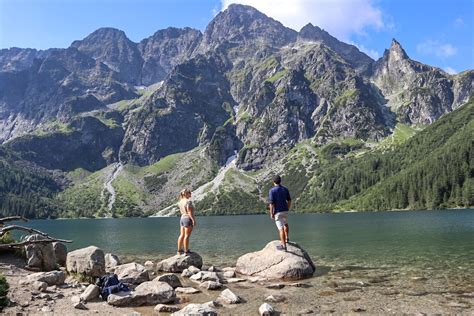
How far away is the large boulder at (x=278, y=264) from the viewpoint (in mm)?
25828

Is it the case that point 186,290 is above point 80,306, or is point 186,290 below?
below

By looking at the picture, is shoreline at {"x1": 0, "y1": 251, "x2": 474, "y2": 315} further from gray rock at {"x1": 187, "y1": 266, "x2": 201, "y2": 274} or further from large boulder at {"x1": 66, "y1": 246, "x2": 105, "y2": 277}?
large boulder at {"x1": 66, "y1": 246, "x2": 105, "y2": 277}

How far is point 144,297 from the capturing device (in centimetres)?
1956

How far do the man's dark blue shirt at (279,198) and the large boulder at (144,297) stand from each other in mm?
9385

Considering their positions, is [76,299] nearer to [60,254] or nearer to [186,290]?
[186,290]

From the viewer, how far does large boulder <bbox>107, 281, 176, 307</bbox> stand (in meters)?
19.2

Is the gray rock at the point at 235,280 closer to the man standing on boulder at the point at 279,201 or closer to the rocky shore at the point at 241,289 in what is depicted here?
the rocky shore at the point at 241,289

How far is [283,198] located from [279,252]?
368 cm

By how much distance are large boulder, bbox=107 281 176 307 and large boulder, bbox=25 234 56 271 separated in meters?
9.80

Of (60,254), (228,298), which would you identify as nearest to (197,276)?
(228,298)

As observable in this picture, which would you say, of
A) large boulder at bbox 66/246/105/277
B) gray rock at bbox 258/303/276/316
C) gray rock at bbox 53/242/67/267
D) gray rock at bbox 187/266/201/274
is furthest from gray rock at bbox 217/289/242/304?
gray rock at bbox 53/242/67/267

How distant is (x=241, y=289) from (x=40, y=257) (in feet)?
44.9

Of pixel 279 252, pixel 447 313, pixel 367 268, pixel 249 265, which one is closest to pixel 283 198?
pixel 279 252

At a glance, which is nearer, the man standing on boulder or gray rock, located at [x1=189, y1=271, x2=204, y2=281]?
gray rock, located at [x1=189, y1=271, x2=204, y2=281]
